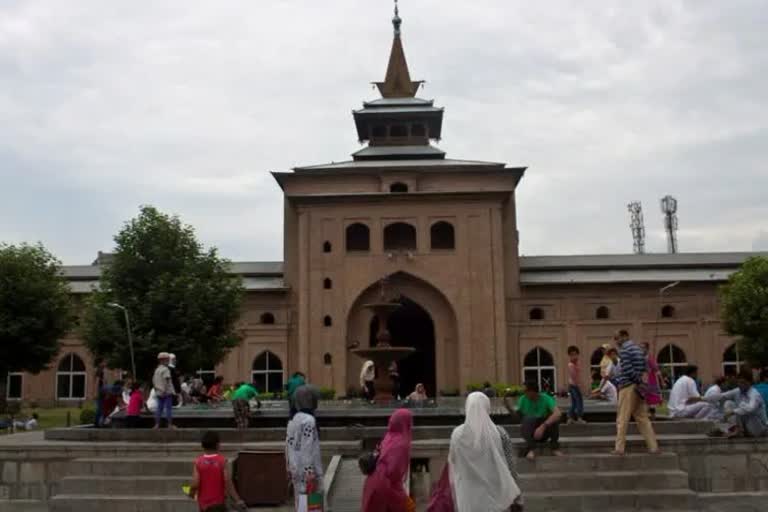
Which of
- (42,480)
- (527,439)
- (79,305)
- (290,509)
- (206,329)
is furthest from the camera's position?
(79,305)

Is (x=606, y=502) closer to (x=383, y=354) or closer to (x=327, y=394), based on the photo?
(x=383, y=354)

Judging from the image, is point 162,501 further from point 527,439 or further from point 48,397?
point 48,397

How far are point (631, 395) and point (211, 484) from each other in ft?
21.4

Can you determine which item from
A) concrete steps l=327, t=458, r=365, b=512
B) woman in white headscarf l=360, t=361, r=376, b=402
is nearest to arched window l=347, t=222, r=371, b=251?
woman in white headscarf l=360, t=361, r=376, b=402

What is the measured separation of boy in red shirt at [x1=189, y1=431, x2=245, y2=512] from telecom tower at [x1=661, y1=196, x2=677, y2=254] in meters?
73.9

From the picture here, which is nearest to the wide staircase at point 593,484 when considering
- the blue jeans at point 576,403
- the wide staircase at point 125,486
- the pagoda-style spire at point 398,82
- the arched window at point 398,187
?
the wide staircase at point 125,486

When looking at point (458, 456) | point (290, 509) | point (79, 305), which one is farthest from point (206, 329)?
point (458, 456)

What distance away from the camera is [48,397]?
45.3 meters

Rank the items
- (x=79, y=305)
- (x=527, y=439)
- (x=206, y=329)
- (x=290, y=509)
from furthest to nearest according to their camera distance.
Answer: (x=79, y=305), (x=206, y=329), (x=527, y=439), (x=290, y=509)

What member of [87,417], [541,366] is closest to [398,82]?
[541,366]

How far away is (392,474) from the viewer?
23.7ft

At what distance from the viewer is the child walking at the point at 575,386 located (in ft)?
47.3

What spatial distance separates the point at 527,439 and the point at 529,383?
930 millimetres

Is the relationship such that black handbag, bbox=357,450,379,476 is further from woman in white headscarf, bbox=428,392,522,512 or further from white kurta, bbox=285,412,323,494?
white kurta, bbox=285,412,323,494
